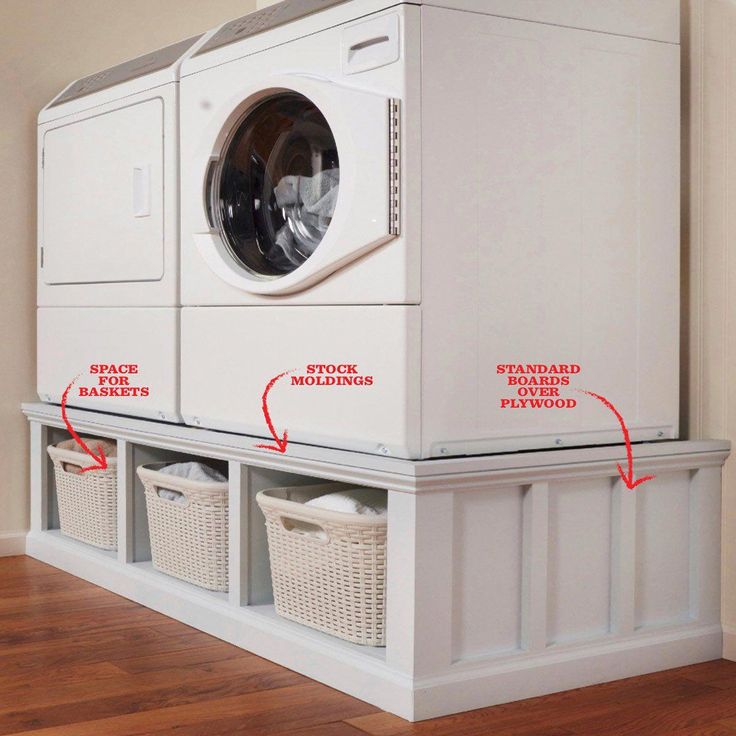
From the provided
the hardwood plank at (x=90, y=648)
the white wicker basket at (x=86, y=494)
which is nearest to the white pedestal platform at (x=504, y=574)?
the hardwood plank at (x=90, y=648)

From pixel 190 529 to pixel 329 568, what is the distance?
54cm

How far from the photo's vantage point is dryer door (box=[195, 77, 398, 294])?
199 cm

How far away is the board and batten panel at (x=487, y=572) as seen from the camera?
→ 6.48 ft

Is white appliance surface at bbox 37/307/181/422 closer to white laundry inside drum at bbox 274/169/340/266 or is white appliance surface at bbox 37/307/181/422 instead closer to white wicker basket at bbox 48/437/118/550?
white wicker basket at bbox 48/437/118/550

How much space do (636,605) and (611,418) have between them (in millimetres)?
374

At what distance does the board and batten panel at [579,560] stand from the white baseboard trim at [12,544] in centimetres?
181

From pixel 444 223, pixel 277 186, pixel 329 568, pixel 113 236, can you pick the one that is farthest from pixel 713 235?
pixel 113 236

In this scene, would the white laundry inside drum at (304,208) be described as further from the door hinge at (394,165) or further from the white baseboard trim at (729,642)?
the white baseboard trim at (729,642)

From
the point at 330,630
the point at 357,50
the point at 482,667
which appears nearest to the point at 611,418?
the point at 482,667

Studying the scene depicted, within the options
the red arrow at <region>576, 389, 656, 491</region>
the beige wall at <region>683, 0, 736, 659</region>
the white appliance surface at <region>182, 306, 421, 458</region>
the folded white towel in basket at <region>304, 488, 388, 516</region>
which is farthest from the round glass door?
the beige wall at <region>683, 0, 736, 659</region>

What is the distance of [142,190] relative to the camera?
273 cm

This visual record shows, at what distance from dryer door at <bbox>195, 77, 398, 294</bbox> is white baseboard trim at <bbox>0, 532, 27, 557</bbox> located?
4.23 feet

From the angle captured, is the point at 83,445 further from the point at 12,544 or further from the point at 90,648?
the point at 90,648

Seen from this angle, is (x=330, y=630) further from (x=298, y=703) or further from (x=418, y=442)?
(x=418, y=442)
